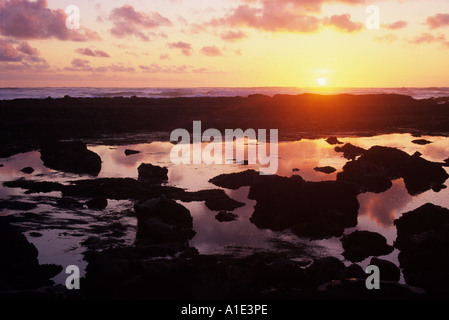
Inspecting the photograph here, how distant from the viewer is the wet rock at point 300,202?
17.1m

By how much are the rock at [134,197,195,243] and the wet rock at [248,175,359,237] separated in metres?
3.12

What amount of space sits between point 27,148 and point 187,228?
26.5 m

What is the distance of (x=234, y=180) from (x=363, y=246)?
9606 mm

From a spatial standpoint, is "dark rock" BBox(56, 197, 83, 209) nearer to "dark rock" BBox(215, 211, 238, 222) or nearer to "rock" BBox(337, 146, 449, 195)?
"dark rock" BBox(215, 211, 238, 222)

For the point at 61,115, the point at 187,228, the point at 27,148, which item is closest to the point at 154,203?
the point at 187,228

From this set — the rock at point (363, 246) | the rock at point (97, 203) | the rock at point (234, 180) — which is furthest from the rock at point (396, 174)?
the rock at point (97, 203)

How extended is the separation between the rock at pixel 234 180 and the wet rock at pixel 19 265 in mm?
11356

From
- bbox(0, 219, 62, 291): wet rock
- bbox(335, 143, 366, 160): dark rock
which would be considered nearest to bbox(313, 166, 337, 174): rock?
bbox(335, 143, 366, 160): dark rock

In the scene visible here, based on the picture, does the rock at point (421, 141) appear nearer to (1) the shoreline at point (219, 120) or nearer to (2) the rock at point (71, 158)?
(1) the shoreline at point (219, 120)

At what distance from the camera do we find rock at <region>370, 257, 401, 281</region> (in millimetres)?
11734

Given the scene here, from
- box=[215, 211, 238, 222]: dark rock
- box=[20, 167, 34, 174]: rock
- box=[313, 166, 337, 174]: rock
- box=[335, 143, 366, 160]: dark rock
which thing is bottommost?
box=[215, 211, 238, 222]: dark rock

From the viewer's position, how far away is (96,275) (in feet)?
35.0
